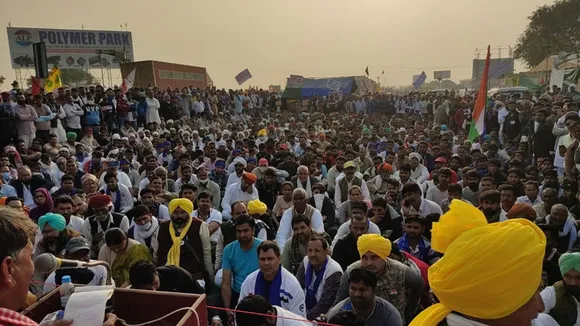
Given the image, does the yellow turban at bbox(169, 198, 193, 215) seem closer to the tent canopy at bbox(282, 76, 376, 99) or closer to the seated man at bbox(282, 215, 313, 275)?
the seated man at bbox(282, 215, 313, 275)

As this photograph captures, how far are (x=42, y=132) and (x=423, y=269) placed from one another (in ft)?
35.3

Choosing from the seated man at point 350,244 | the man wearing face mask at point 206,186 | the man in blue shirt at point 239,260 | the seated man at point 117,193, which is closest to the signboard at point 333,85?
the man wearing face mask at point 206,186

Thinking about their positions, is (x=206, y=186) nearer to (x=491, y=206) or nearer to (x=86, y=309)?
(x=491, y=206)

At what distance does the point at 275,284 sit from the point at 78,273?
1.61 m

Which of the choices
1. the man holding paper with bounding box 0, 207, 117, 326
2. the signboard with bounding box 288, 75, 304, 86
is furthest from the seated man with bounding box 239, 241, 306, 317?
the signboard with bounding box 288, 75, 304, 86

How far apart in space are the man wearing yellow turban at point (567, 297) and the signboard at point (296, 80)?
26357 millimetres

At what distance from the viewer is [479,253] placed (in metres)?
1.43

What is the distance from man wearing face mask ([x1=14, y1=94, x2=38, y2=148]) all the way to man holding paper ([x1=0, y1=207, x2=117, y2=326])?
10969mm

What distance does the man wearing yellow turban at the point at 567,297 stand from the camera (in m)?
3.46

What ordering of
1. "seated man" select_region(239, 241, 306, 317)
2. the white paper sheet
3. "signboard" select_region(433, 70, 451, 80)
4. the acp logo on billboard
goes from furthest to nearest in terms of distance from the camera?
"signboard" select_region(433, 70, 451, 80) → the acp logo on billboard → "seated man" select_region(239, 241, 306, 317) → the white paper sheet

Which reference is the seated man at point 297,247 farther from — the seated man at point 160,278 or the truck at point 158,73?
the truck at point 158,73

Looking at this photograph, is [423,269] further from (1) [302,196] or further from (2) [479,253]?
(2) [479,253]

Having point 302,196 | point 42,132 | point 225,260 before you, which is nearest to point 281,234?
point 302,196

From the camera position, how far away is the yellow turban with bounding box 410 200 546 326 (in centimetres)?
140
